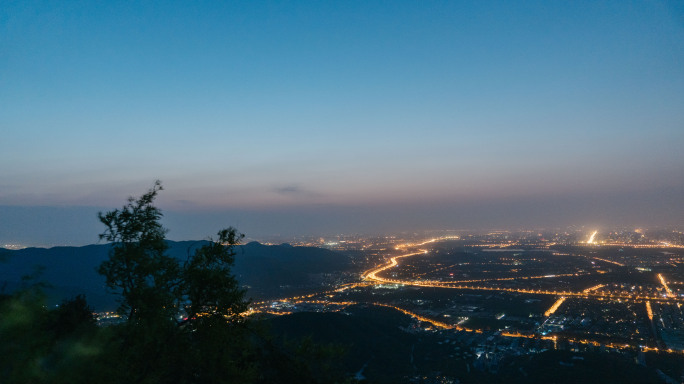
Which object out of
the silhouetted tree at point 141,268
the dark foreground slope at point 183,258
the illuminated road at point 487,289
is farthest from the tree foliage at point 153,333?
the illuminated road at point 487,289

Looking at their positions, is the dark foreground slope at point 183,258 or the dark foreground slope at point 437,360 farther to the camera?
the dark foreground slope at point 183,258

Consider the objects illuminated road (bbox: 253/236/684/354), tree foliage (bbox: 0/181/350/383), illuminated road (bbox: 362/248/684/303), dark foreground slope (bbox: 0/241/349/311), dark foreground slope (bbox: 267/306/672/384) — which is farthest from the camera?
dark foreground slope (bbox: 0/241/349/311)

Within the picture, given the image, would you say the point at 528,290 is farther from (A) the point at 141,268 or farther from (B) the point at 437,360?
(A) the point at 141,268

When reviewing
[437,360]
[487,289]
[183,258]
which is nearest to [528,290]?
[487,289]

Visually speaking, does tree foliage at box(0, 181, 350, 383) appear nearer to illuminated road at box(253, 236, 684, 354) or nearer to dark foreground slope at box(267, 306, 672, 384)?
dark foreground slope at box(267, 306, 672, 384)

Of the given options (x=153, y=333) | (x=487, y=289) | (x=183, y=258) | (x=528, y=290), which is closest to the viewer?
(x=153, y=333)

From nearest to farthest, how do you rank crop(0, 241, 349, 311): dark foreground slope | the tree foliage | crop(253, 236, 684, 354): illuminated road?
1. the tree foliage
2. crop(253, 236, 684, 354): illuminated road
3. crop(0, 241, 349, 311): dark foreground slope

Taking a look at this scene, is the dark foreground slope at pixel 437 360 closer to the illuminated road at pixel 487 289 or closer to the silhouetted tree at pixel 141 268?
the illuminated road at pixel 487 289

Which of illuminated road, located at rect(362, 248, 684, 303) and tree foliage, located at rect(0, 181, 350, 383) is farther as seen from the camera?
illuminated road, located at rect(362, 248, 684, 303)

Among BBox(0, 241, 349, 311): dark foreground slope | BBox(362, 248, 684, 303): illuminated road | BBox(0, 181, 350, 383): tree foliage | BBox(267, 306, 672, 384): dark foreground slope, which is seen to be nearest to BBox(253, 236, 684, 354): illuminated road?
BBox(362, 248, 684, 303): illuminated road
